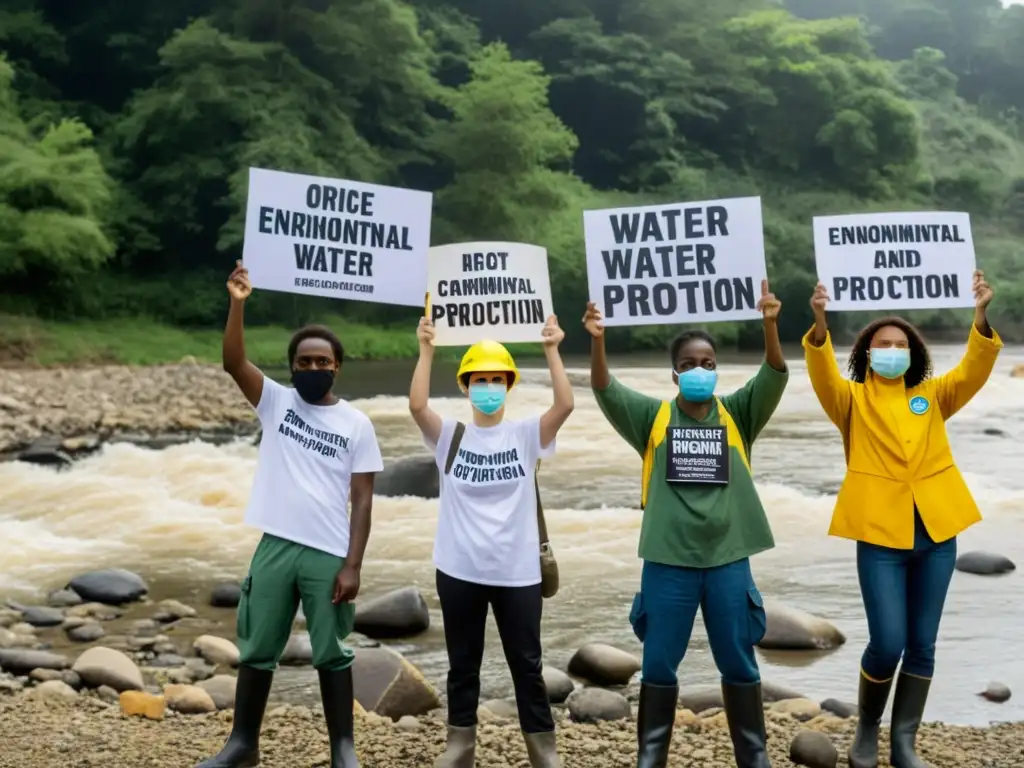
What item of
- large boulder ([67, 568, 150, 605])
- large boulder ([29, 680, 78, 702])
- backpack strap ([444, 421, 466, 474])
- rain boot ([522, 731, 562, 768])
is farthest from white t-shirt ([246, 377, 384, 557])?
large boulder ([67, 568, 150, 605])

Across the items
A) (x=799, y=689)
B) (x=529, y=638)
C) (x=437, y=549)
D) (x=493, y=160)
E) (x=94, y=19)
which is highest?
(x=94, y=19)

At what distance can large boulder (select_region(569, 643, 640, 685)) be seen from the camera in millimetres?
7746

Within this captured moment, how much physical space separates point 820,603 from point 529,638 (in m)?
6.18

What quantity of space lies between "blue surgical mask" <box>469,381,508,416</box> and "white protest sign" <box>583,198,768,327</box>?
823 millimetres

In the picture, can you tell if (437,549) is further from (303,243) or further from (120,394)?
(120,394)

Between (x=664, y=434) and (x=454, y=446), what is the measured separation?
83 centimetres

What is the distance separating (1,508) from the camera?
13.9m

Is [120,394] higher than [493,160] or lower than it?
lower

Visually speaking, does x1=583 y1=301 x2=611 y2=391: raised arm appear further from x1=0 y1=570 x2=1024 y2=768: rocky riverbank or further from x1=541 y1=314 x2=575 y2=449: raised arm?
x1=0 y1=570 x2=1024 y2=768: rocky riverbank

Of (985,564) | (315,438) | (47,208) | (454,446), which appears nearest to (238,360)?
(315,438)

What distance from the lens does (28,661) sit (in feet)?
25.3

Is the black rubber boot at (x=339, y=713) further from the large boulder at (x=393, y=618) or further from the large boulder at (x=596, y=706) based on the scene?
the large boulder at (x=393, y=618)

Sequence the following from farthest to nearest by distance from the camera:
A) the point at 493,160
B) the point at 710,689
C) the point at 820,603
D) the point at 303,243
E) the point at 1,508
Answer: the point at 493,160
the point at 1,508
the point at 820,603
the point at 710,689
the point at 303,243

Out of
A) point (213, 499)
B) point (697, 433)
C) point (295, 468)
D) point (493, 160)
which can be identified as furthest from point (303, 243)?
point (493, 160)
